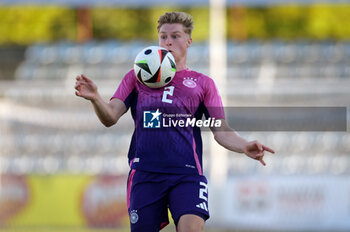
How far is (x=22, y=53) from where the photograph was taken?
19453 millimetres

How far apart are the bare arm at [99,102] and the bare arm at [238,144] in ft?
2.32

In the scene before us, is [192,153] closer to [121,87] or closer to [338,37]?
[121,87]

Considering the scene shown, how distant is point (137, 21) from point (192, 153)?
914 inches

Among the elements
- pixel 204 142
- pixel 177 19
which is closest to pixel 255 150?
pixel 177 19

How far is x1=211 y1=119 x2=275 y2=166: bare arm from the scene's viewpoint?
496 cm

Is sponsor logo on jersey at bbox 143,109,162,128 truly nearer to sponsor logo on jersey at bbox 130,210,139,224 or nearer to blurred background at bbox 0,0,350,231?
sponsor logo on jersey at bbox 130,210,139,224

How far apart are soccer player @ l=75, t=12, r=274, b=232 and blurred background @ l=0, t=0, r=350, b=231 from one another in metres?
6.99

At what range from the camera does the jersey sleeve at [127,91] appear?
5.34 m

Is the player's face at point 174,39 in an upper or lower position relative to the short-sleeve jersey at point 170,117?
upper

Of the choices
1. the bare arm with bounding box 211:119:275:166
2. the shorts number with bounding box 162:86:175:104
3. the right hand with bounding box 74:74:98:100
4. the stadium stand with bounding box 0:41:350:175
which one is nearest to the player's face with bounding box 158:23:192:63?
the shorts number with bounding box 162:86:175:104

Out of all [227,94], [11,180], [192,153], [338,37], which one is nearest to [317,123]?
[227,94]

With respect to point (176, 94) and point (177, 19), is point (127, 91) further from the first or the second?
point (177, 19)

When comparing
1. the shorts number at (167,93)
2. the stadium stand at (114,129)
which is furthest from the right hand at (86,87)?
the stadium stand at (114,129)

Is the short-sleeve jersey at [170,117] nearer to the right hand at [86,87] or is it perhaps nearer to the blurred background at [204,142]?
the right hand at [86,87]
